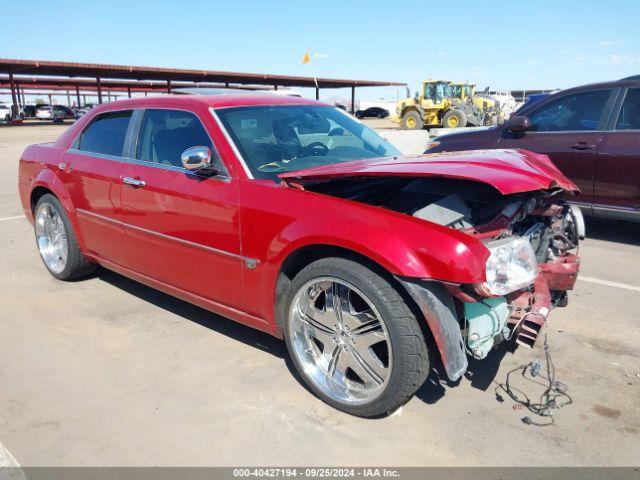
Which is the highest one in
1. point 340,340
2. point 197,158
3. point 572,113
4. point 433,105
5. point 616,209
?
point 433,105

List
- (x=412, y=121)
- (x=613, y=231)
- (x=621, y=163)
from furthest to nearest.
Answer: (x=412, y=121) → (x=613, y=231) → (x=621, y=163)

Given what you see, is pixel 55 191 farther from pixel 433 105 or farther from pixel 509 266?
pixel 433 105

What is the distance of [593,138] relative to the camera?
19.3 ft

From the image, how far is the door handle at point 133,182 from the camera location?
367 centimetres

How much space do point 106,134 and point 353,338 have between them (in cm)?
277

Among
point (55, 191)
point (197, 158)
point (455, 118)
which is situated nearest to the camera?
point (197, 158)

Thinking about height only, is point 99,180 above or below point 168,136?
below

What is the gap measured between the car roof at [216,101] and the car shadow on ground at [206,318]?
156cm

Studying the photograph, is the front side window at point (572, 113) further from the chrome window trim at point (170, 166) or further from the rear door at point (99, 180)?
the rear door at point (99, 180)

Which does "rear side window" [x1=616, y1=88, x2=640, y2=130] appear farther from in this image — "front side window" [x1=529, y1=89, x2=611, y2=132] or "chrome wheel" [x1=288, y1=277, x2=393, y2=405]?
"chrome wheel" [x1=288, y1=277, x2=393, y2=405]

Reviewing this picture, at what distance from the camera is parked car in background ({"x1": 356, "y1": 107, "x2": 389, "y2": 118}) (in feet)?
185

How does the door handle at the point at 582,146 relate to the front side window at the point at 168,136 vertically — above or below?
below

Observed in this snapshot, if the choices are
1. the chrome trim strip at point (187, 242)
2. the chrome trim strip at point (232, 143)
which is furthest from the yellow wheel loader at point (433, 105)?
the chrome trim strip at point (232, 143)

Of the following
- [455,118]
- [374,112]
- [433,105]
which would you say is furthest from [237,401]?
[374,112]
